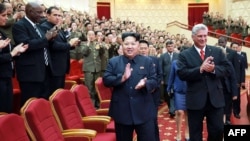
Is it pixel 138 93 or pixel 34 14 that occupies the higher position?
pixel 34 14

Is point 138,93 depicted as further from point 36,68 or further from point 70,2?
point 70,2

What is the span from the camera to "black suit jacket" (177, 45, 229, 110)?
3.56 m

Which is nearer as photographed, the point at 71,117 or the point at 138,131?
the point at 138,131

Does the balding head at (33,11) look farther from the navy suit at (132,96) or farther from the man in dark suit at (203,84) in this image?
the man in dark suit at (203,84)

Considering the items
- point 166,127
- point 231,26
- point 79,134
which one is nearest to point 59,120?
point 79,134

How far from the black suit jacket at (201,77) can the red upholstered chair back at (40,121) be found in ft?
4.04

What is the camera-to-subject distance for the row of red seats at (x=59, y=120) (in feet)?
8.77

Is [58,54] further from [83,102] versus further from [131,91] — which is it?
[131,91]

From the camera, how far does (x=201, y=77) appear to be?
140 inches

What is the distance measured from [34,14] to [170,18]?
61.9 ft

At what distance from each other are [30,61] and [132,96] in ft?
4.04

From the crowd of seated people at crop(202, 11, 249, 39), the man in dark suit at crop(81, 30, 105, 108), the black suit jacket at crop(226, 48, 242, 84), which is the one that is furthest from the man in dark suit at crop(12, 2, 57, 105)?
the crowd of seated people at crop(202, 11, 249, 39)

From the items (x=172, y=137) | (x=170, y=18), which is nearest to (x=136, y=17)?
(x=170, y=18)

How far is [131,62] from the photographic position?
3291mm
